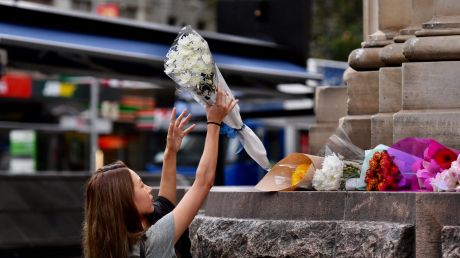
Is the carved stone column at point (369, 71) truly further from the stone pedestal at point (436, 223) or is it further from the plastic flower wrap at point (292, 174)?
the stone pedestal at point (436, 223)

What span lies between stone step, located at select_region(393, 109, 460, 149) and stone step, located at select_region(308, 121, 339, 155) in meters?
2.15

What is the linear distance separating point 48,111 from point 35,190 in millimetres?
20719

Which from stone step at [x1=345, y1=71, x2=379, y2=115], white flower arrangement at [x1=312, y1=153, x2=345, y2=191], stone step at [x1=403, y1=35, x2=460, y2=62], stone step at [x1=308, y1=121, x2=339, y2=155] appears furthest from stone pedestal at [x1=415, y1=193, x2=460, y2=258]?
stone step at [x1=308, y1=121, x2=339, y2=155]

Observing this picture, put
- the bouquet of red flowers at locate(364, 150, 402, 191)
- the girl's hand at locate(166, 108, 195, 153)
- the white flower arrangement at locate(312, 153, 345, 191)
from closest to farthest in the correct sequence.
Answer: the girl's hand at locate(166, 108, 195, 153) → the bouquet of red flowers at locate(364, 150, 402, 191) → the white flower arrangement at locate(312, 153, 345, 191)

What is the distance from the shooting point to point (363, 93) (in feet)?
30.4

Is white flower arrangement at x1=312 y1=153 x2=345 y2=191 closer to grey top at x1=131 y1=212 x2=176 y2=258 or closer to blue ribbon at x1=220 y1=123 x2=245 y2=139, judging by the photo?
blue ribbon at x1=220 y1=123 x2=245 y2=139

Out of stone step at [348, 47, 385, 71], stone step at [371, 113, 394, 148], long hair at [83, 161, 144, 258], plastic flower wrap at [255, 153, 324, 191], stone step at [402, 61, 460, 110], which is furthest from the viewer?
stone step at [348, 47, 385, 71]

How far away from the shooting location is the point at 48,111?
40688 millimetres

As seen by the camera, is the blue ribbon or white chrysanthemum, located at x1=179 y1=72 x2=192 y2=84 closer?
white chrysanthemum, located at x1=179 y1=72 x2=192 y2=84

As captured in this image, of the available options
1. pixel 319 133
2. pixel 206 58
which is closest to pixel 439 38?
pixel 206 58

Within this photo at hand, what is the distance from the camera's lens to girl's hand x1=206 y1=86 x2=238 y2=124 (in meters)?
6.55

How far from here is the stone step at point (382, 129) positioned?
8.48 m

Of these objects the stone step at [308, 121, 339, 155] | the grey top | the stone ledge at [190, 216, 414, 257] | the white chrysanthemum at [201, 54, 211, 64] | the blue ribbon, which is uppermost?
the white chrysanthemum at [201, 54, 211, 64]

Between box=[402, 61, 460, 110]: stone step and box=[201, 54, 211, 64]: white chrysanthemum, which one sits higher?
box=[201, 54, 211, 64]: white chrysanthemum
